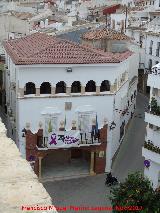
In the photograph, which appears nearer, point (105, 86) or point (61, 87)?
point (61, 87)

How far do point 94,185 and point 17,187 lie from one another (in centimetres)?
2582

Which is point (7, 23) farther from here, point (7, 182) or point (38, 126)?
point (7, 182)

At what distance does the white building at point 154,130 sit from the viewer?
28.1 metres

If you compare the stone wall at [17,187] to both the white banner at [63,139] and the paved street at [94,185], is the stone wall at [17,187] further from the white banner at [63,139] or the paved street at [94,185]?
the white banner at [63,139]

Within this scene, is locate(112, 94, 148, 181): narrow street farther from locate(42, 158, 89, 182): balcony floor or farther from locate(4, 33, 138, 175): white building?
locate(42, 158, 89, 182): balcony floor

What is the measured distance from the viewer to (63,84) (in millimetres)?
31266

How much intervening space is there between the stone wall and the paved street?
21093mm

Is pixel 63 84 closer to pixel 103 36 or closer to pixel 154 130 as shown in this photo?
pixel 154 130

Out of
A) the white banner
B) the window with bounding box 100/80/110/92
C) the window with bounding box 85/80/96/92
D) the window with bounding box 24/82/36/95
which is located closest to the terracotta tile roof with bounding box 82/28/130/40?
the window with bounding box 100/80/110/92

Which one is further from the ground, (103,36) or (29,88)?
(103,36)

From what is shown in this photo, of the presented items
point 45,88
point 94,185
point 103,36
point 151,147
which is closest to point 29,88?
point 45,88

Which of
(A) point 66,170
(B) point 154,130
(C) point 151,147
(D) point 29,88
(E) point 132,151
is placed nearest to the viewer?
(C) point 151,147

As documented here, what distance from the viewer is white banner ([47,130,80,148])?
31219 millimetres

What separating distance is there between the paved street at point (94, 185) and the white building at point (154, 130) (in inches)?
142
